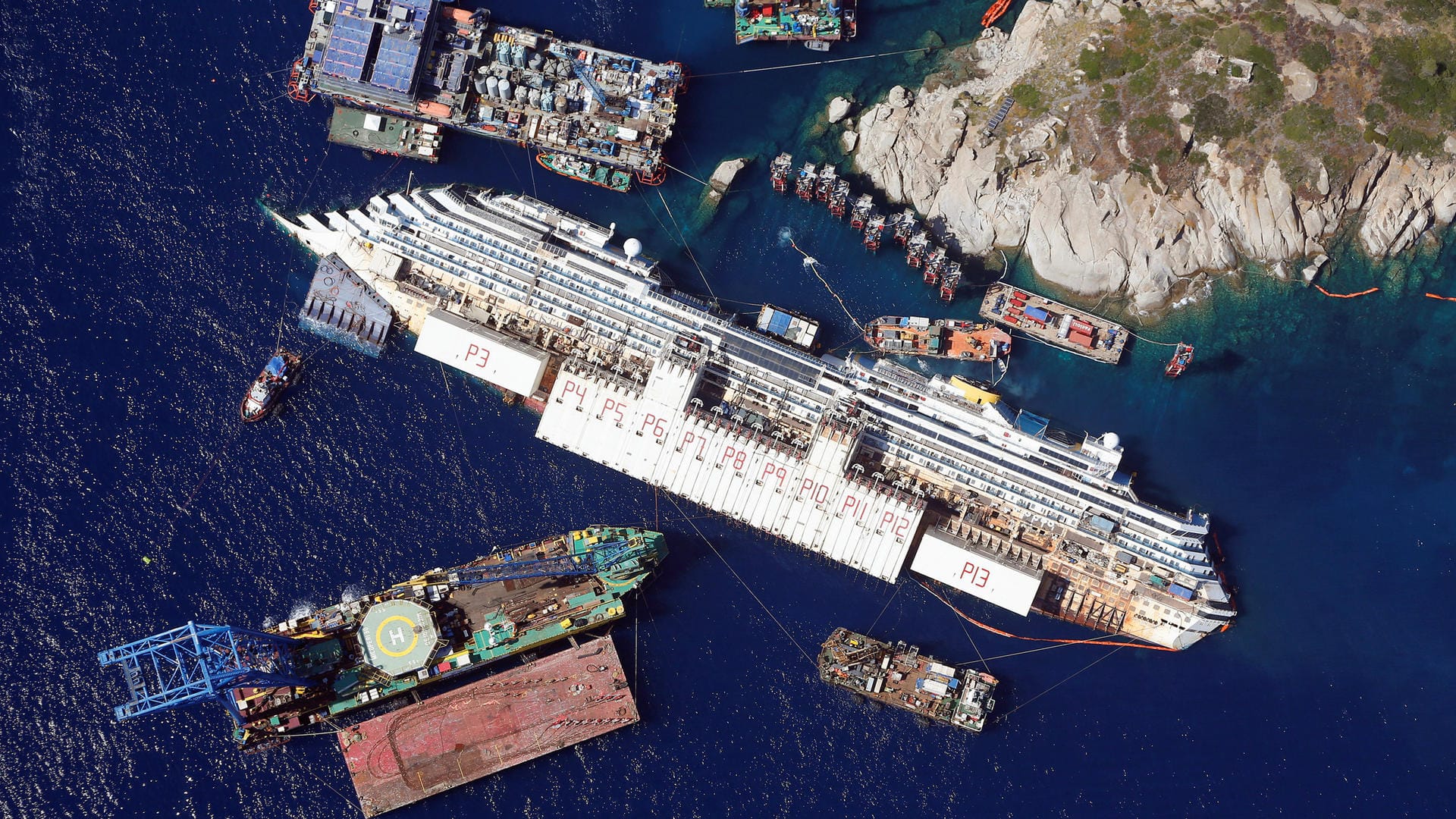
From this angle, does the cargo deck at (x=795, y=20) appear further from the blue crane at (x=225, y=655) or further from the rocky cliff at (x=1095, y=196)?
the blue crane at (x=225, y=655)

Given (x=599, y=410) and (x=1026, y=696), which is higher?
(x=599, y=410)

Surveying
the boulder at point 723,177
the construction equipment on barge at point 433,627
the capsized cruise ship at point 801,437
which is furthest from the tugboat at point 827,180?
the construction equipment on barge at point 433,627

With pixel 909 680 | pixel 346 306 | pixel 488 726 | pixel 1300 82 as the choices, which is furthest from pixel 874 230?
pixel 488 726

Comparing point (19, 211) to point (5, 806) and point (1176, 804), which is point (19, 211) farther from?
point (1176, 804)

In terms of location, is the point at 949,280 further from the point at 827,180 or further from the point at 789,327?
the point at 789,327

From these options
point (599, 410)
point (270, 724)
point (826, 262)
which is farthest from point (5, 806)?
point (826, 262)

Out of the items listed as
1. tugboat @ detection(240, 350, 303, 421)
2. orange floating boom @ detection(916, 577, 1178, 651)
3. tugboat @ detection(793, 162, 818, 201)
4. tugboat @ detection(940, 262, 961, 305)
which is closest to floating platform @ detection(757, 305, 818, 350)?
tugboat @ detection(793, 162, 818, 201)

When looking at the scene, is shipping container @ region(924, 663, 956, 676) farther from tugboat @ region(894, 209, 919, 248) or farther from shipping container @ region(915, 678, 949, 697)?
tugboat @ region(894, 209, 919, 248)
